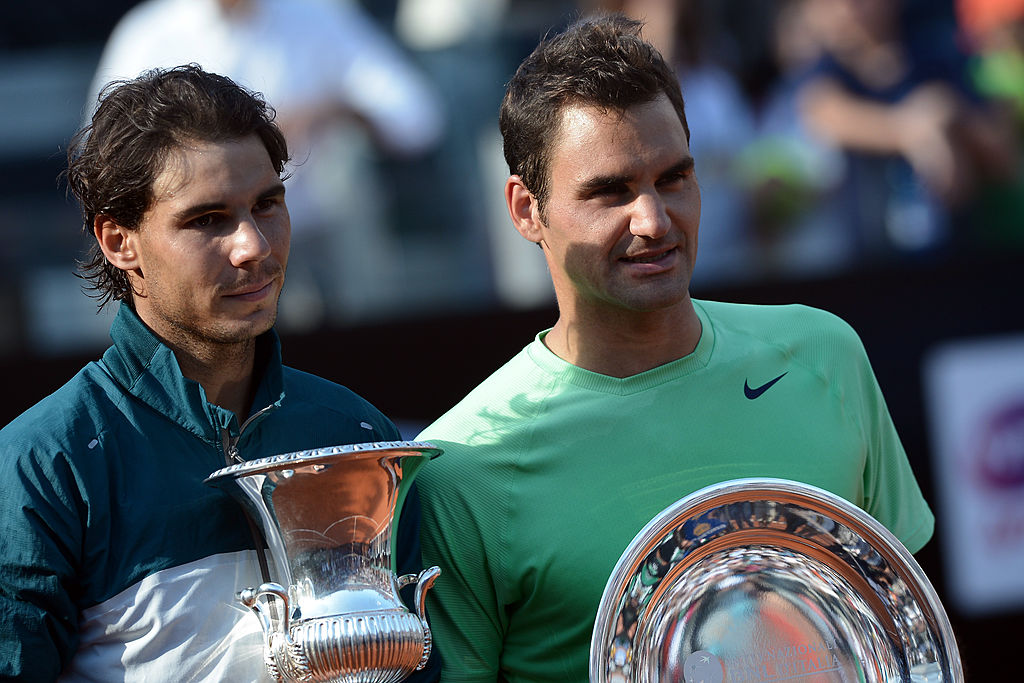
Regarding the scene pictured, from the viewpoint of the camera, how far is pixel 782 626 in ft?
8.07

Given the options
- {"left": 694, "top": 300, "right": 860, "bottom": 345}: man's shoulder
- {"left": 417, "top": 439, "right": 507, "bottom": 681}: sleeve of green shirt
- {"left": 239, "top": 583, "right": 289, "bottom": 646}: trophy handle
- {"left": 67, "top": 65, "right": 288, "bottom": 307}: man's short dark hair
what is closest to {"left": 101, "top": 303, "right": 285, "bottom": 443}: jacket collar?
{"left": 67, "top": 65, "right": 288, "bottom": 307}: man's short dark hair

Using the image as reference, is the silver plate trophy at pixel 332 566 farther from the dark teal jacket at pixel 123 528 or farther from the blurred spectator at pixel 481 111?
the blurred spectator at pixel 481 111

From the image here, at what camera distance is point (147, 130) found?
2295 mm

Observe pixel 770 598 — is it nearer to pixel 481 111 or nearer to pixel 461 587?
pixel 461 587

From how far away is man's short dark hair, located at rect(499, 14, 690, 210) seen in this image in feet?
8.45

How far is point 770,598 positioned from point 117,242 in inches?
51.1

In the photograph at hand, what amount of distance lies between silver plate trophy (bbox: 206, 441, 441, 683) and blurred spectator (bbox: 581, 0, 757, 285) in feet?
10.6

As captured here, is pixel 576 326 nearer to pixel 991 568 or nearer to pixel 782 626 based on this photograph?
pixel 782 626

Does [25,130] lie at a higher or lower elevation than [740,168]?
higher

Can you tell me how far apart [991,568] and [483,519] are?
3.29 meters

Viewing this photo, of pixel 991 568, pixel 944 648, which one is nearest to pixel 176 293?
pixel 944 648

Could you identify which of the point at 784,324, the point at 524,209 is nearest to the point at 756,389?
the point at 784,324

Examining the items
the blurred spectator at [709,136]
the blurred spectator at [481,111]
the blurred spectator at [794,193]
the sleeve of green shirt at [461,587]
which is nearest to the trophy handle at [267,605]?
the sleeve of green shirt at [461,587]

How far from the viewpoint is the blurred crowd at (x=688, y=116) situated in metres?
5.09
